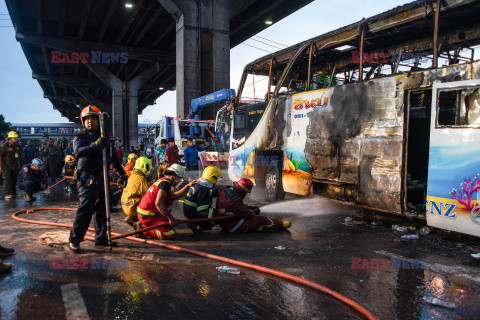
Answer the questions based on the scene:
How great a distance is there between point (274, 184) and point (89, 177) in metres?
5.31

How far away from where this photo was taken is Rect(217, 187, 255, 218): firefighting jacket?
230 inches

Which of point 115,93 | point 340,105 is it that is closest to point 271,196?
point 340,105

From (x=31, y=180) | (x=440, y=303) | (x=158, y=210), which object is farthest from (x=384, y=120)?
(x=31, y=180)

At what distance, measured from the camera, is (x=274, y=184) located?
30.0 ft

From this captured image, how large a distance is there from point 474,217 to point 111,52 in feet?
101

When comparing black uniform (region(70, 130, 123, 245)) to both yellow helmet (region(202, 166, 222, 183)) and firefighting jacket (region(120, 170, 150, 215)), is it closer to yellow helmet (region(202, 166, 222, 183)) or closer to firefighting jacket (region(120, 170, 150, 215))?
firefighting jacket (region(120, 170, 150, 215))

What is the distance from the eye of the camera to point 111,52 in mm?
30219

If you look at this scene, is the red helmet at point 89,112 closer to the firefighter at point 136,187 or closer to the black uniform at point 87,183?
the black uniform at point 87,183

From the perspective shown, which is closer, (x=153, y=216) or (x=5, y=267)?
(x=5, y=267)

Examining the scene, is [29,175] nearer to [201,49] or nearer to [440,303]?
[440,303]

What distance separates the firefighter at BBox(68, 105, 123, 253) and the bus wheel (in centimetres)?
485

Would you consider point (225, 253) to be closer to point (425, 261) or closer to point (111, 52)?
point (425, 261)

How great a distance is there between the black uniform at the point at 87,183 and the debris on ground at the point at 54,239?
546mm

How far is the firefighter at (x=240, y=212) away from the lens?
5.88 metres
